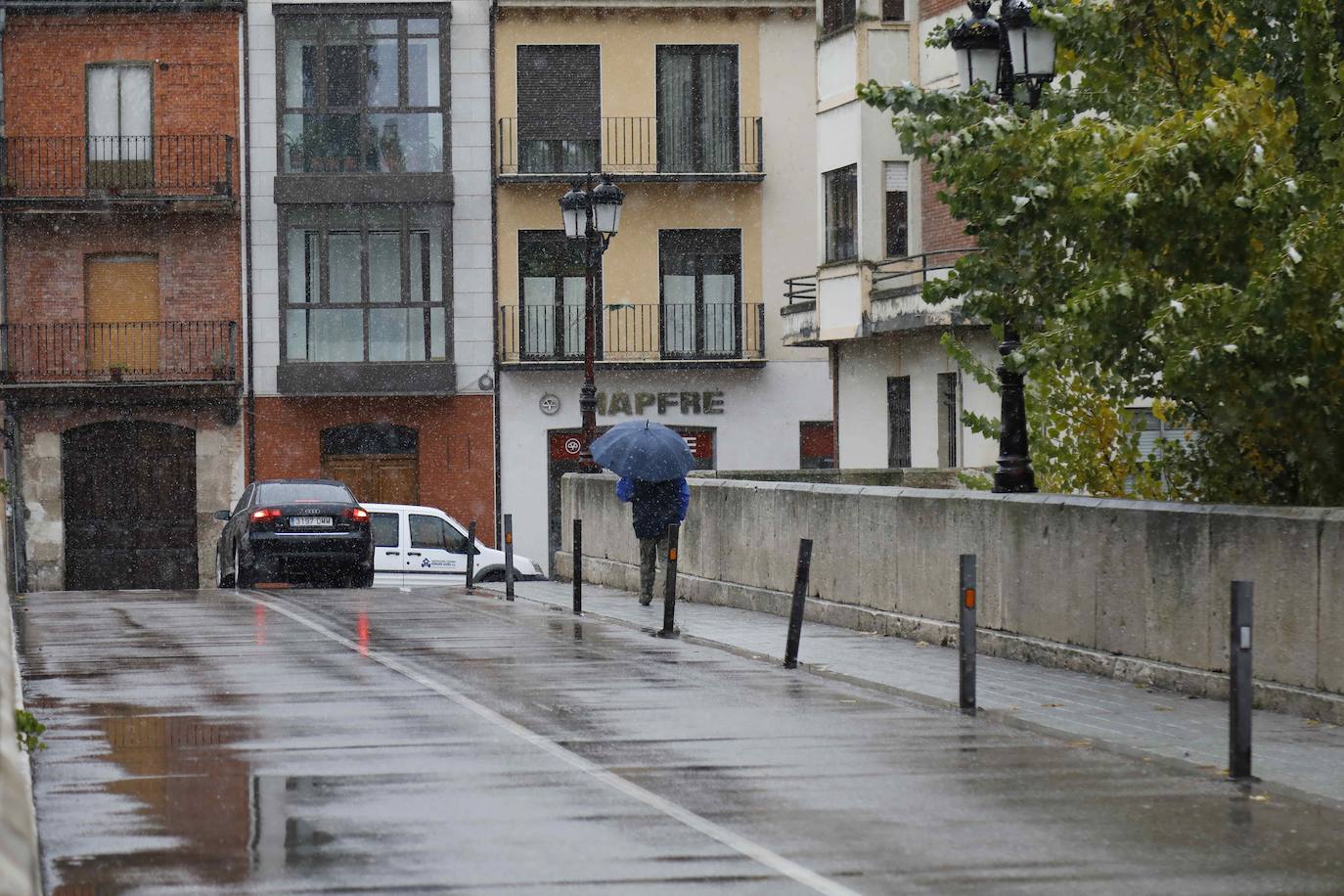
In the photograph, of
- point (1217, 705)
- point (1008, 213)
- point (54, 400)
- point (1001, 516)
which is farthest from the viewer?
point (54, 400)

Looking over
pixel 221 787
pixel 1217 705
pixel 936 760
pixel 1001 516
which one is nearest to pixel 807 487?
pixel 1001 516

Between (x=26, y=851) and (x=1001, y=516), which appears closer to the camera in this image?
(x=26, y=851)

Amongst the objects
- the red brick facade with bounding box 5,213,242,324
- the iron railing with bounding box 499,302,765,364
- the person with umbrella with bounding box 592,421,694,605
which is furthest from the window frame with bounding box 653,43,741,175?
the person with umbrella with bounding box 592,421,694,605

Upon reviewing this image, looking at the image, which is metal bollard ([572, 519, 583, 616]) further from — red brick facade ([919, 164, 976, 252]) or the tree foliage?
red brick facade ([919, 164, 976, 252])

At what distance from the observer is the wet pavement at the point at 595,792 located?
7.71 m

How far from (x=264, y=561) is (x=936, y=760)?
16.7m

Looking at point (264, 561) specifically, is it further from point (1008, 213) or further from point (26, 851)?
point (26, 851)

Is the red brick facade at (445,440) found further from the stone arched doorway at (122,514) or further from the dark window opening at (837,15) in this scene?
the dark window opening at (837,15)

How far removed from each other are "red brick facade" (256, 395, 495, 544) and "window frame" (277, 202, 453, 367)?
951mm

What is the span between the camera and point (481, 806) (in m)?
9.05

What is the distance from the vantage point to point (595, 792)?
373 inches

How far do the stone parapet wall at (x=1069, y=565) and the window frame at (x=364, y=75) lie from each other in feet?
61.4

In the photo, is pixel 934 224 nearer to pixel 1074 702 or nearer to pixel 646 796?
pixel 1074 702

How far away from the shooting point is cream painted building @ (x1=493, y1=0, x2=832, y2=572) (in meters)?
39.5
